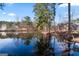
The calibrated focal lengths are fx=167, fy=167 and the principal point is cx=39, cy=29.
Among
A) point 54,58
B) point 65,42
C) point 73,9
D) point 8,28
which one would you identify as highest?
point 73,9

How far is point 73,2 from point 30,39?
0.47 m

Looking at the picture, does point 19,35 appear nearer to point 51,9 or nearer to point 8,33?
point 8,33

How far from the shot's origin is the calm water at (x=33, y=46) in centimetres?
138

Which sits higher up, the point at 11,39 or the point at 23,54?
the point at 11,39

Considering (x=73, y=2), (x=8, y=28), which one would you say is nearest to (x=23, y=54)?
(x=8, y=28)

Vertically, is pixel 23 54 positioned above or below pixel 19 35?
below

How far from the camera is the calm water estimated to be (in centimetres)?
138

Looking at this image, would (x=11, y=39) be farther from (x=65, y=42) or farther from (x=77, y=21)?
(x=77, y=21)

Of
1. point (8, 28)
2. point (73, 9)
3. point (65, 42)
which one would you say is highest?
point (73, 9)

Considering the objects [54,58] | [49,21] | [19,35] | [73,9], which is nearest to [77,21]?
[73,9]

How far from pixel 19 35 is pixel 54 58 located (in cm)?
35

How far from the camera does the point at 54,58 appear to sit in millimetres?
1394

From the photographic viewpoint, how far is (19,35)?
1.39m

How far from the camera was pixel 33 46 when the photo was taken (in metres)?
1.38
